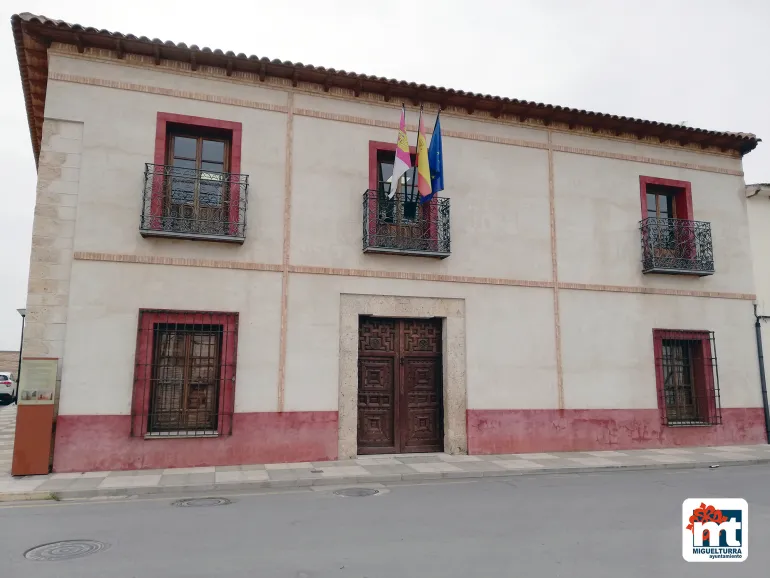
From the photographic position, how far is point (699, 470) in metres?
10.0

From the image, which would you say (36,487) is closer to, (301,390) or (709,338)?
(301,390)

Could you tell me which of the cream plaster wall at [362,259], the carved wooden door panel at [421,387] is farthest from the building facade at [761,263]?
the carved wooden door panel at [421,387]

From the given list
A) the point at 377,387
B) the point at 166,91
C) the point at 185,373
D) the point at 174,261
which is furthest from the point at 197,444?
the point at 166,91

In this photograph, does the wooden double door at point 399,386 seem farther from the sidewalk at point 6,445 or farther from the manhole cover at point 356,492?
the sidewalk at point 6,445

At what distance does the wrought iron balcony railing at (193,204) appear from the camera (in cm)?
985

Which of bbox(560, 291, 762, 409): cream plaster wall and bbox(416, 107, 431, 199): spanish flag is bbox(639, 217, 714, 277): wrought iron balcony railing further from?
bbox(416, 107, 431, 199): spanish flag

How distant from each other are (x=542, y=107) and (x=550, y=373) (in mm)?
5548

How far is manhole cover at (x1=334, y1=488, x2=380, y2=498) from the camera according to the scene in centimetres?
777

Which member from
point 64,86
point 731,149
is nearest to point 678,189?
point 731,149

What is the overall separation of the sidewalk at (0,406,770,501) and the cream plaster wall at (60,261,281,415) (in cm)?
120

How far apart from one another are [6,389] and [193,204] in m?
23.0

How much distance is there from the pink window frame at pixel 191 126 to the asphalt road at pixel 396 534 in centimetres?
481

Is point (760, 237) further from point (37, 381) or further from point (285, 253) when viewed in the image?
point (37, 381)

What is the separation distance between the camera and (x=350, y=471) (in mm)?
9281
